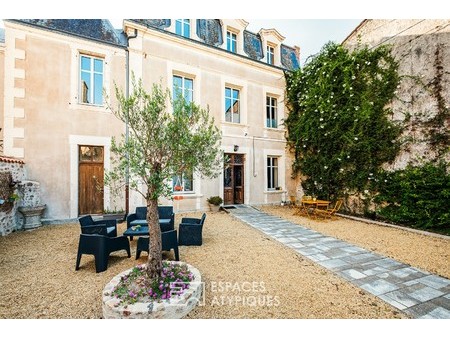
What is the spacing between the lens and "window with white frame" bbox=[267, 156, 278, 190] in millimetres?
10970

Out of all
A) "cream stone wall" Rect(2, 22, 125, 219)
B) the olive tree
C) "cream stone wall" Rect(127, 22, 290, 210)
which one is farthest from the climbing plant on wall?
"cream stone wall" Rect(2, 22, 125, 219)

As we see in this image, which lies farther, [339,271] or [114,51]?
[114,51]

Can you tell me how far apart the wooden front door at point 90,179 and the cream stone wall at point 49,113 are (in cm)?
21

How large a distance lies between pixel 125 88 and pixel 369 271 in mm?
8895

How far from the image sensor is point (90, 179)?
748cm

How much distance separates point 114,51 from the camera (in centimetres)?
772

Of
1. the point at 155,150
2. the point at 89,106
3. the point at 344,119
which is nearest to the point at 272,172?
the point at 344,119

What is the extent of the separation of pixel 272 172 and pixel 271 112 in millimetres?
3156

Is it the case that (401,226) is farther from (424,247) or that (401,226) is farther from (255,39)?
(255,39)

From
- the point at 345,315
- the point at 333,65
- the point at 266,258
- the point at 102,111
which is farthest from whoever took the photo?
the point at 333,65

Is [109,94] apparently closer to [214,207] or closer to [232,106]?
[232,106]

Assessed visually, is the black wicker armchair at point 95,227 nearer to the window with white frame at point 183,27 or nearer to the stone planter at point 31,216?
the stone planter at point 31,216

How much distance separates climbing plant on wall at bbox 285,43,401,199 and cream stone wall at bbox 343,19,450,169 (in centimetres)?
Result: 32
